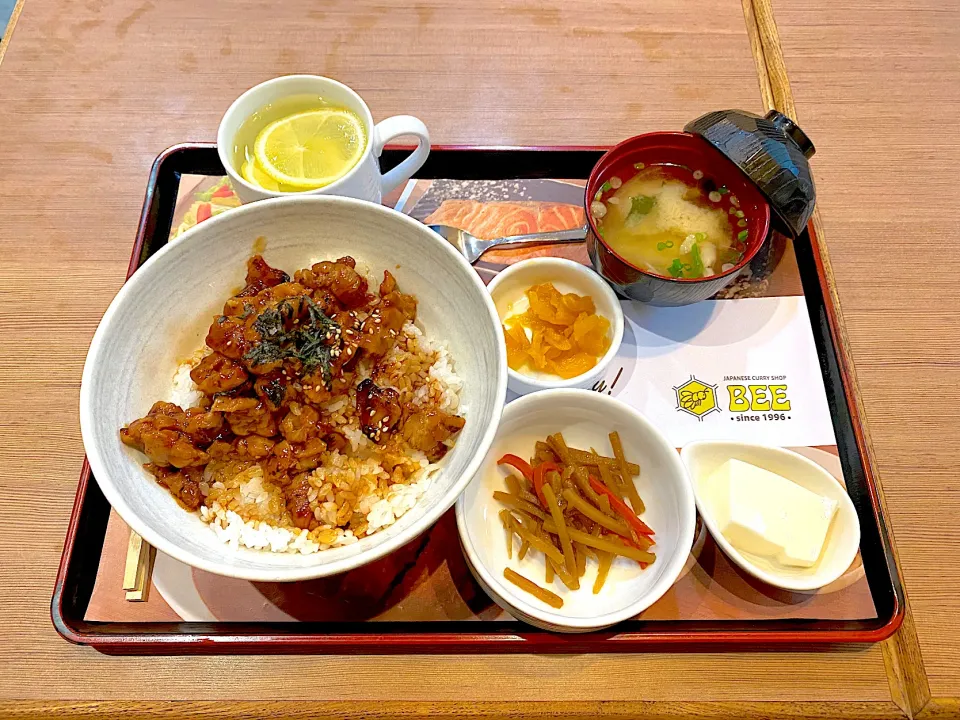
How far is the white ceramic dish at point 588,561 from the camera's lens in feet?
5.25

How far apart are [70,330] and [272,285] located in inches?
37.1

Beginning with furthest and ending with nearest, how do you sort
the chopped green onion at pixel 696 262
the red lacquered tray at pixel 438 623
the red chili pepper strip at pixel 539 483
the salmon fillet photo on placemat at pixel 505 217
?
the salmon fillet photo on placemat at pixel 505 217 → the chopped green onion at pixel 696 262 → the red chili pepper strip at pixel 539 483 → the red lacquered tray at pixel 438 623

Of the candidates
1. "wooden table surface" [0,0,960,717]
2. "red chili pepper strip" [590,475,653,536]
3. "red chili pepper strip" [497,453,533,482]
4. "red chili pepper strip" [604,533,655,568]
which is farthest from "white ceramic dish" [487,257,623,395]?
"wooden table surface" [0,0,960,717]

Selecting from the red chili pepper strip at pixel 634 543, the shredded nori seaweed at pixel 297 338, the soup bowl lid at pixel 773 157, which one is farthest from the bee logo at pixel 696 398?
the shredded nori seaweed at pixel 297 338

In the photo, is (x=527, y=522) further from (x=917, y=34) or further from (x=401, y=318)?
(x=917, y=34)

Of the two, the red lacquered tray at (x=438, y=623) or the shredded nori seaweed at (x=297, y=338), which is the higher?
the shredded nori seaweed at (x=297, y=338)

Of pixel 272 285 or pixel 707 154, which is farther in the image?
pixel 707 154

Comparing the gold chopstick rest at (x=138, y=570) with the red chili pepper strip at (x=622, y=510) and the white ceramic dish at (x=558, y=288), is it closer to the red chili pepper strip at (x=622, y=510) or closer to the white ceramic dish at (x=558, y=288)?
the white ceramic dish at (x=558, y=288)

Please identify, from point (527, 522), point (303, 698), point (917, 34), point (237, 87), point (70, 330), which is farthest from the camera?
point (917, 34)

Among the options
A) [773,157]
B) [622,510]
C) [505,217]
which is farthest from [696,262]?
[622,510]

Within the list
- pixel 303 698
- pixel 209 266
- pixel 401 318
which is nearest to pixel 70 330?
pixel 209 266

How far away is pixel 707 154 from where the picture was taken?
2.16 meters

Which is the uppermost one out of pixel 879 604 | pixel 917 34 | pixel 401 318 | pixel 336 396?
pixel 917 34

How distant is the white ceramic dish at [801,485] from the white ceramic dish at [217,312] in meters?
0.76
